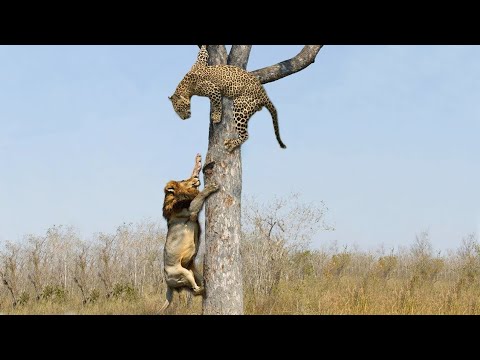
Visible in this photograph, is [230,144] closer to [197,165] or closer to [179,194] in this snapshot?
[197,165]

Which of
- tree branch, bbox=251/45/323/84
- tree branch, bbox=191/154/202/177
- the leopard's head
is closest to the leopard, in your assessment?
the leopard's head

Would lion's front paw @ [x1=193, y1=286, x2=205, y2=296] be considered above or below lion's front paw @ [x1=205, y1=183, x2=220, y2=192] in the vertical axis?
below

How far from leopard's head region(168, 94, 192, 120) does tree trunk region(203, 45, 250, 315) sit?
42cm

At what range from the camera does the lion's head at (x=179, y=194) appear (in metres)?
6.74

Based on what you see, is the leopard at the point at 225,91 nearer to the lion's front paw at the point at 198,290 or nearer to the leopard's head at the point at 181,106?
the leopard's head at the point at 181,106

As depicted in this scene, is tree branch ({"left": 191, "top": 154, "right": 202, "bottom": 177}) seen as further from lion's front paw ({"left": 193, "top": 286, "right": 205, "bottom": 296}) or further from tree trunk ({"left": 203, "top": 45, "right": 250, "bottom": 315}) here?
lion's front paw ({"left": 193, "top": 286, "right": 205, "bottom": 296})

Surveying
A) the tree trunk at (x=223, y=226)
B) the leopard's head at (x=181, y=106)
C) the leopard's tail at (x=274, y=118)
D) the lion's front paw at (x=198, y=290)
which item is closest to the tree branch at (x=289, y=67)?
the leopard's tail at (x=274, y=118)

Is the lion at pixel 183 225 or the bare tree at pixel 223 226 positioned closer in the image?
the bare tree at pixel 223 226

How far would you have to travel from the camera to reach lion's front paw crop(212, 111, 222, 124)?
678 centimetres

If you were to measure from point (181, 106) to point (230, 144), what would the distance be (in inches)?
33.5

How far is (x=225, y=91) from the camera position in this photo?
678cm
